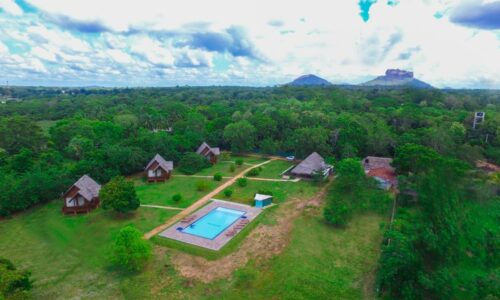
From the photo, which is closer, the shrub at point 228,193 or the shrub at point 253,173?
the shrub at point 228,193

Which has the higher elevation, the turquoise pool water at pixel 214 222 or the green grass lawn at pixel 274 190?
the green grass lawn at pixel 274 190

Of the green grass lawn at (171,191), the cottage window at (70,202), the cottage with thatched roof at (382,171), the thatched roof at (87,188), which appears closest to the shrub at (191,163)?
the green grass lawn at (171,191)

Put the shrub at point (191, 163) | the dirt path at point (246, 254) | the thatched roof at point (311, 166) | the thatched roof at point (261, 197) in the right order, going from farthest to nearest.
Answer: the shrub at point (191, 163)
the thatched roof at point (311, 166)
the thatched roof at point (261, 197)
the dirt path at point (246, 254)

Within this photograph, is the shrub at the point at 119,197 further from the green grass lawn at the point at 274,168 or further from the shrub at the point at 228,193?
the green grass lawn at the point at 274,168

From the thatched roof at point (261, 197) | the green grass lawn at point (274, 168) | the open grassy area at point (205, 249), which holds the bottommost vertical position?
the open grassy area at point (205, 249)

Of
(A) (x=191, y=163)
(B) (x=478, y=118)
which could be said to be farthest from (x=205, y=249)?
(B) (x=478, y=118)

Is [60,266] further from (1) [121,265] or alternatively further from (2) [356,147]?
(2) [356,147]
